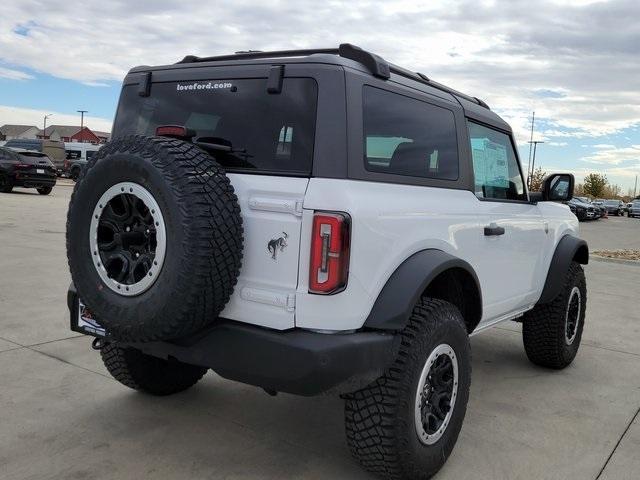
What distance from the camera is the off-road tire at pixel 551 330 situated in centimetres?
458

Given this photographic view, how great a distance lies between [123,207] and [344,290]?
98 cm

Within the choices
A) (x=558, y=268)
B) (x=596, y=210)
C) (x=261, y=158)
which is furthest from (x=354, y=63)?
(x=596, y=210)

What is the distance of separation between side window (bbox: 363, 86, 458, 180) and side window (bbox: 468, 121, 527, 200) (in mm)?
310

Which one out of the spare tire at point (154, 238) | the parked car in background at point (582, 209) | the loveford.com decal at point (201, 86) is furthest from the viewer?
the parked car in background at point (582, 209)

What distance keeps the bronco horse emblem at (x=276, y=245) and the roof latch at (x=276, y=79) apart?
0.67m

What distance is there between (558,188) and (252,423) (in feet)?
8.74

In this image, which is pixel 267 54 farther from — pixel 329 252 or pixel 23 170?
pixel 23 170

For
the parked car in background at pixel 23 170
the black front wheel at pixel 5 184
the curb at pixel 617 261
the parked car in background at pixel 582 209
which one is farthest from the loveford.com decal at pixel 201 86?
the parked car in background at pixel 582 209

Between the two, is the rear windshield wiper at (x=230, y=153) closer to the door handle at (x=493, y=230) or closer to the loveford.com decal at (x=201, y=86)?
the loveford.com decal at (x=201, y=86)

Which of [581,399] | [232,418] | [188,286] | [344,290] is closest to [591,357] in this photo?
[581,399]

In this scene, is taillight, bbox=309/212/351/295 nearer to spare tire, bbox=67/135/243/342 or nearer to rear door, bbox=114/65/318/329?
rear door, bbox=114/65/318/329

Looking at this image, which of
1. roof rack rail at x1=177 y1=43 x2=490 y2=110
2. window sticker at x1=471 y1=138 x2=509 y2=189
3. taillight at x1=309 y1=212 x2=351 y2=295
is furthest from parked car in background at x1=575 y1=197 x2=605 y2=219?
taillight at x1=309 y1=212 x2=351 y2=295

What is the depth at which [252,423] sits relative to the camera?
347 centimetres

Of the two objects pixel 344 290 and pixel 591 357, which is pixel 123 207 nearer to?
pixel 344 290
